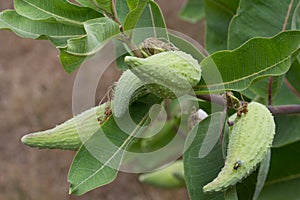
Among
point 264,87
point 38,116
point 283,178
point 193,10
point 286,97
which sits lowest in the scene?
point 38,116

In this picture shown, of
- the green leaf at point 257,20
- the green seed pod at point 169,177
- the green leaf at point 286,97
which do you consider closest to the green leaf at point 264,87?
the green leaf at point 257,20

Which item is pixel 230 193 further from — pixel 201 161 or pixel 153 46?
pixel 153 46

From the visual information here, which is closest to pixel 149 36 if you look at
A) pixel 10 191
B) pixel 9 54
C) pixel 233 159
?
pixel 233 159

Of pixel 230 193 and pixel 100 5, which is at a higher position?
pixel 100 5

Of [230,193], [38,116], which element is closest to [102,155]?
[230,193]

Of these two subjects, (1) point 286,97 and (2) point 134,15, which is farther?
(1) point 286,97

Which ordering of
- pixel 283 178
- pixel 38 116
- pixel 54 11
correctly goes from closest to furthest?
pixel 54 11
pixel 283 178
pixel 38 116

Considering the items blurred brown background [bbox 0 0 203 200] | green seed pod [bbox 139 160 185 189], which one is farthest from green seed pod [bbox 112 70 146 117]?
blurred brown background [bbox 0 0 203 200]
